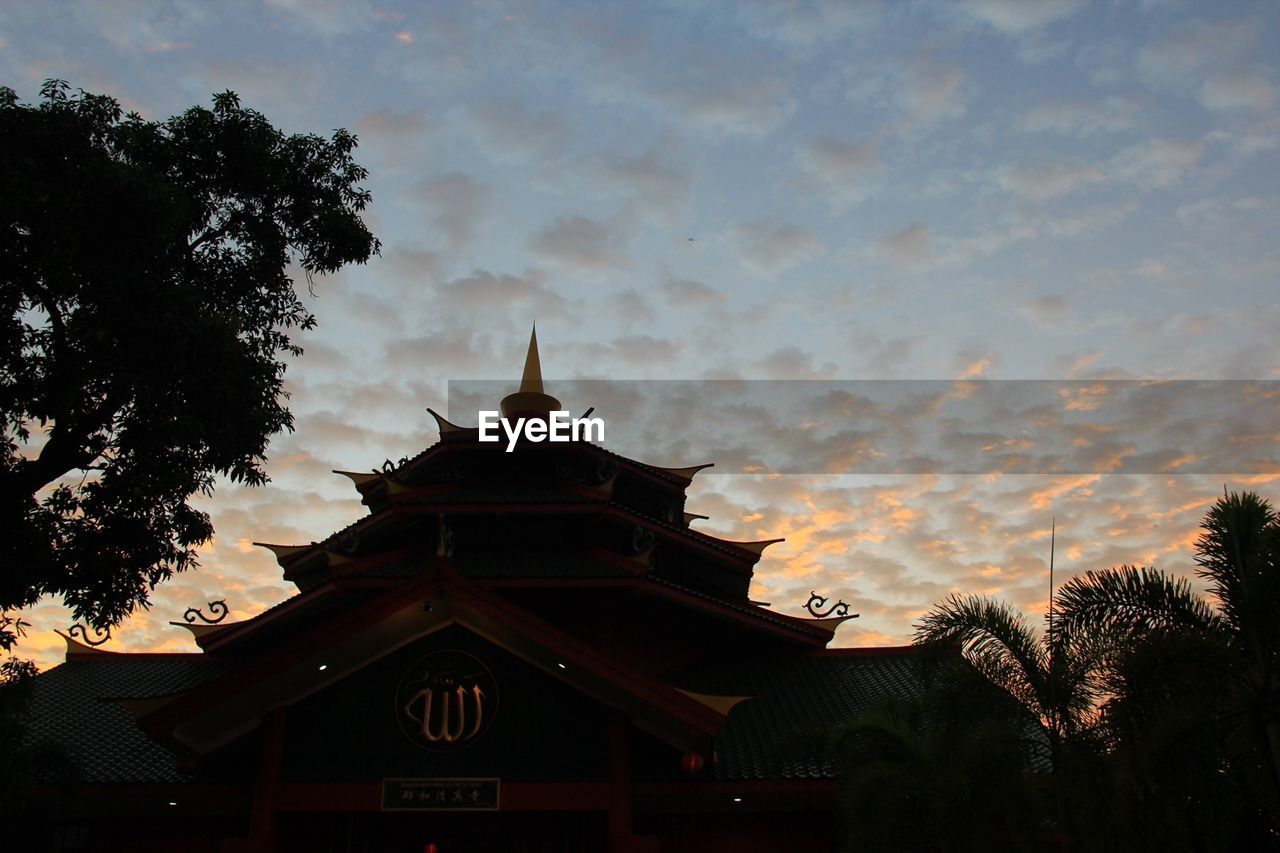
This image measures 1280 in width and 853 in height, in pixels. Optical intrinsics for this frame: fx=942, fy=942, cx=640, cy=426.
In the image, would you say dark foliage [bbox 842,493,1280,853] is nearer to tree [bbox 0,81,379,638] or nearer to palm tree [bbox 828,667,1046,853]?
palm tree [bbox 828,667,1046,853]

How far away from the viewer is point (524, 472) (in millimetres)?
23094

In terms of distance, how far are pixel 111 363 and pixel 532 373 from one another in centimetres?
1453

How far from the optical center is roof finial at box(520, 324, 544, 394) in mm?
26422

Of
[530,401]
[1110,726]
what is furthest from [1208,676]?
[530,401]

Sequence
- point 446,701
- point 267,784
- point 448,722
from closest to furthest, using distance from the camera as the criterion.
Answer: point 267,784, point 448,722, point 446,701

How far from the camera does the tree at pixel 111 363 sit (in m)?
12.6

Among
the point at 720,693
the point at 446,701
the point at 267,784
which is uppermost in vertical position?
the point at 720,693

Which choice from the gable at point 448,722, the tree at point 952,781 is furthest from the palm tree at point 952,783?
the gable at point 448,722

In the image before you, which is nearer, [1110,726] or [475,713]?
[1110,726]

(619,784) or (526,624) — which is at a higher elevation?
(526,624)

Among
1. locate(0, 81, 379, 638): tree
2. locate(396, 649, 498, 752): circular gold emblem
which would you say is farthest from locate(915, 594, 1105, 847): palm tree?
locate(0, 81, 379, 638): tree

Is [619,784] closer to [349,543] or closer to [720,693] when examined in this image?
[720,693]

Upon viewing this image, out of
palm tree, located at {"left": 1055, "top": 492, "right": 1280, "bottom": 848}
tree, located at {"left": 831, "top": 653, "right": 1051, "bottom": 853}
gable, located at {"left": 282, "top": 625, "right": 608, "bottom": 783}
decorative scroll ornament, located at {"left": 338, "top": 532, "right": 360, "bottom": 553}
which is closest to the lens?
palm tree, located at {"left": 1055, "top": 492, "right": 1280, "bottom": 848}

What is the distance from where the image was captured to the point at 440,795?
14242 millimetres
